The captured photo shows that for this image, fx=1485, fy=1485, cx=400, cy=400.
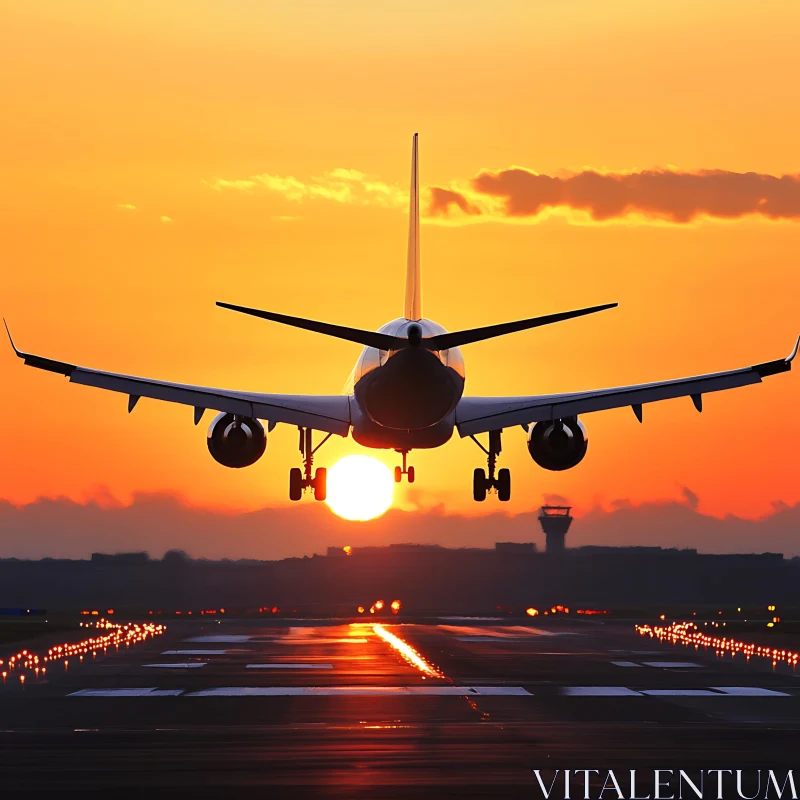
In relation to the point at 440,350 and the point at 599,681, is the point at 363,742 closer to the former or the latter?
the point at 440,350

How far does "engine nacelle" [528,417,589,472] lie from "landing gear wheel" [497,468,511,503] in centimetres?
213

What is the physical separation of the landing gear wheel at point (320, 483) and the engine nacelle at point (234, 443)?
141 inches

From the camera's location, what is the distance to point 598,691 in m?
50.9

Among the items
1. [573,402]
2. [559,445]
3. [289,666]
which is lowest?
[289,666]

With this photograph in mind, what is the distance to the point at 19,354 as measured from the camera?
56.4 metres

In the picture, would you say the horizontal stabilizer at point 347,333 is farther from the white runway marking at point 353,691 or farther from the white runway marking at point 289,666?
the white runway marking at point 289,666

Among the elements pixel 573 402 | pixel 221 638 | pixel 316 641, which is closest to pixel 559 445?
pixel 573 402

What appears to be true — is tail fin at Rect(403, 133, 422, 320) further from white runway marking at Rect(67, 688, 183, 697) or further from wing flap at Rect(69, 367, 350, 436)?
white runway marking at Rect(67, 688, 183, 697)

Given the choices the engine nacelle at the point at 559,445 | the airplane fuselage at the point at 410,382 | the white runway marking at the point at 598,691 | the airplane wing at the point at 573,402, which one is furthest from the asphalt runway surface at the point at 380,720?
the airplane wing at the point at 573,402

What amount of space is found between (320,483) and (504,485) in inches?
314

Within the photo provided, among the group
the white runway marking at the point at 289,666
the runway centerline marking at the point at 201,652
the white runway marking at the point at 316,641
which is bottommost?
the white runway marking at the point at 289,666

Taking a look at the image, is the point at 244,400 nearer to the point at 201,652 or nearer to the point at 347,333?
the point at 347,333

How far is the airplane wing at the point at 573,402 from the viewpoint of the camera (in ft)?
201

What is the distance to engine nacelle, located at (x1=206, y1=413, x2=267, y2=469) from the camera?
61375mm
